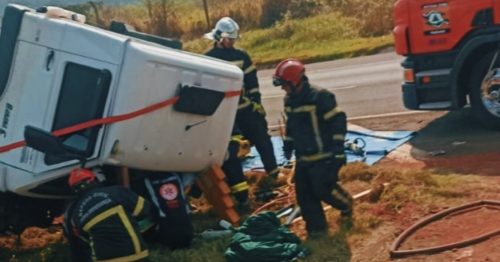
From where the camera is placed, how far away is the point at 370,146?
32.6 ft

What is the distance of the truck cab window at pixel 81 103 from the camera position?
20.6 feet

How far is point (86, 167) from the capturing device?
632cm

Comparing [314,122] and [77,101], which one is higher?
[77,101]

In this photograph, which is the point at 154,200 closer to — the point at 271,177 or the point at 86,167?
the point at 86,167

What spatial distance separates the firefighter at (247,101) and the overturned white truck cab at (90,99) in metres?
1.82

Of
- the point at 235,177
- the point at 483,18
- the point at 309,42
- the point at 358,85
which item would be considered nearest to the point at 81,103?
the point at 235,177

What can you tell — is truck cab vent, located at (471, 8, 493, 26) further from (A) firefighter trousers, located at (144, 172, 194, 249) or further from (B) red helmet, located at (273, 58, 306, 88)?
(A) firefighter trousers, located at (144, 172, 194, 249)

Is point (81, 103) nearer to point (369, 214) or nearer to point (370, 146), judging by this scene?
point (369, 214)

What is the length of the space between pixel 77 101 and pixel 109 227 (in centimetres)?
139

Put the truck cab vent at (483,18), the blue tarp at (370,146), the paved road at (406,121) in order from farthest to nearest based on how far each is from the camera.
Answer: the blue tarp at (370,146) < the truck cab vent at (483,18) < the paved road at (406,121)

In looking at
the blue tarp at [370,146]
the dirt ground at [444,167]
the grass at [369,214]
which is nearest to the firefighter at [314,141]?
the grass at [369,214]

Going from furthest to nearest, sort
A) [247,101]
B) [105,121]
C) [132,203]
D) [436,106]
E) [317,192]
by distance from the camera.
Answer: [436,106]
[247,101]
[317,192]
[105,121]
[132,203]

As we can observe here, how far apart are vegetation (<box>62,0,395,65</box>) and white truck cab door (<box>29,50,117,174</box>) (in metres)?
14.1

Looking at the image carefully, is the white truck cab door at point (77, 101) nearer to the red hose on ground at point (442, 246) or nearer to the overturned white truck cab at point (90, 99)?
the overturned white truck cab at point (90, 99)
